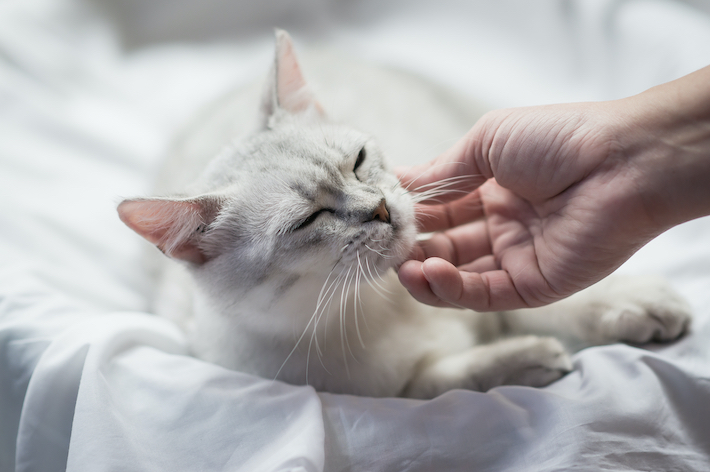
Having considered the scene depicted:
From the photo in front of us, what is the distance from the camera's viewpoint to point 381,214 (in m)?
1.17

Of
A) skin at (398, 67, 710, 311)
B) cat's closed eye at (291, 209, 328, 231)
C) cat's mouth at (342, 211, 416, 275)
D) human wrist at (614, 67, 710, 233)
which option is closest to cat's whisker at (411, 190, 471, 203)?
skin at (398, 67, 710, 311)

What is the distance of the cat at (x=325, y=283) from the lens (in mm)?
1183

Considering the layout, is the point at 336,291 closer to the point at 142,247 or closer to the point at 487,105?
the point at 142,247

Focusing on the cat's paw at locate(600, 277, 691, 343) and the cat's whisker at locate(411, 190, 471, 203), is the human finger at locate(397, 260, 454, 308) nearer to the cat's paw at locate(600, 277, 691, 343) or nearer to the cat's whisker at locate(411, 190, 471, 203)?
the cat's whisker at locate(411, 190, 471, 203)

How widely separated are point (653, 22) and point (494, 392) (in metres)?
1.91

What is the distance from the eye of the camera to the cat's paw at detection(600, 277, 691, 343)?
1334 millimetres

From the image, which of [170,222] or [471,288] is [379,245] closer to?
[471,288]

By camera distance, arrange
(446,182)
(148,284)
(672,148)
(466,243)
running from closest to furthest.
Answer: (672,148) → (446,182) → (466,243) → (148,284)

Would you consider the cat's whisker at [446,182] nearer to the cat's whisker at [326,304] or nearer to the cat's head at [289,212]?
the cat's head at [289,212]

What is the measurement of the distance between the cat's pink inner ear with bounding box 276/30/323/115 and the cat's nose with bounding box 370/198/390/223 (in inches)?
24.6

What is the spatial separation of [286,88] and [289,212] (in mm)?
611

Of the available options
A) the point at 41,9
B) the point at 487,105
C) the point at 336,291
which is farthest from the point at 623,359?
the point at 41,9

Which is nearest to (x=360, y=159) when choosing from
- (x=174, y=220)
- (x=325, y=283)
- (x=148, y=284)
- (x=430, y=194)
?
(x=430, y=194)

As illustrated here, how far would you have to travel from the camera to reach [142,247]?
2109 mm
